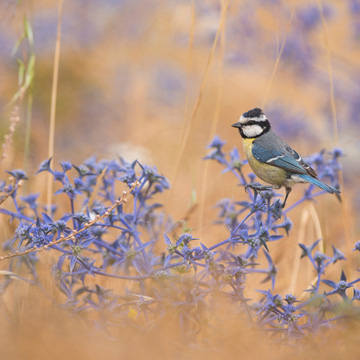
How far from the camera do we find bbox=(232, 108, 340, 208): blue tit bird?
1.99 meters

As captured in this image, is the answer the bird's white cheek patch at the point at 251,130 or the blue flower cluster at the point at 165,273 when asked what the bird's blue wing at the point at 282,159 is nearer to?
the bird's white cheek patch at the point at 251,130

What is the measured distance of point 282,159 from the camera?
205 cm

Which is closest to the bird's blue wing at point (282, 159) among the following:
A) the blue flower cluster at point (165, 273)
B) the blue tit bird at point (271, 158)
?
the blue tit bird at point (271, 158)

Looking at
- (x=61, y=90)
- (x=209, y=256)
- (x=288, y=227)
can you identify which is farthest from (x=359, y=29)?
(x=61, y=90)

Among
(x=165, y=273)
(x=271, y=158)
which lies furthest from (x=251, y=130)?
(x=165, y=273)

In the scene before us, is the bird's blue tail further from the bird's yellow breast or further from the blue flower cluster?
the blue flower cluster

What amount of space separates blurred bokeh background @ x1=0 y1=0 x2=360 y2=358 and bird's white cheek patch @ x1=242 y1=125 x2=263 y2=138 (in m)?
0.24

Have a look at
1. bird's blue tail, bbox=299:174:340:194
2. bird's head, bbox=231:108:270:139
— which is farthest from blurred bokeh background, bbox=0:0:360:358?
bird's blue tail, bbox=299:174:340:194

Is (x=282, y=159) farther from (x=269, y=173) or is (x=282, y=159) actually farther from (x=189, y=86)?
(x=189, y=86)

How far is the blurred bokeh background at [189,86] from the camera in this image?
120 inches

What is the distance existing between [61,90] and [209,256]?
3132mm

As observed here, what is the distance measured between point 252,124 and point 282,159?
19cm

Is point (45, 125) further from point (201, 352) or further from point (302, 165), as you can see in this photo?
point (201, 352)

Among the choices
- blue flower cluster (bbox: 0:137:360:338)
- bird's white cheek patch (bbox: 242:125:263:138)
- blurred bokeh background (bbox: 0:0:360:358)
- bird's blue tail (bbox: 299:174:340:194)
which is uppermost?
blurred bokeh background (bbox: 0:0:360:358)
